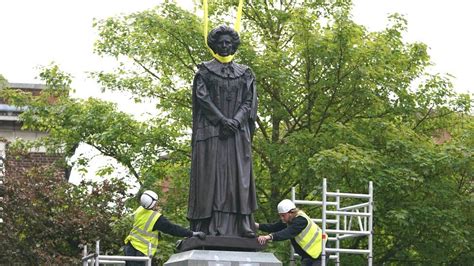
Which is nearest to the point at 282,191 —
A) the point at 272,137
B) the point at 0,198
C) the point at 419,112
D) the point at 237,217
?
the point at 272,137

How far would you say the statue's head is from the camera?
19766 mm

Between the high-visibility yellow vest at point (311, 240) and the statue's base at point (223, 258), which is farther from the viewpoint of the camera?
the high-visibility yellow vest at point (311, 240)

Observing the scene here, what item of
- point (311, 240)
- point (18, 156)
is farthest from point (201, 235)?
point (18, 156)

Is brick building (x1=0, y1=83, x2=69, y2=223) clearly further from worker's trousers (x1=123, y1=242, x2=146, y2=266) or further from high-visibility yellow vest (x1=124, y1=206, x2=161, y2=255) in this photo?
high-visibility yellow vest (x1=124, y1=206, x2=161, y2=255)

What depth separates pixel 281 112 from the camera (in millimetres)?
34375

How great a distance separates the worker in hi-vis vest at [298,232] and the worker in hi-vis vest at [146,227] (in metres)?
1.17

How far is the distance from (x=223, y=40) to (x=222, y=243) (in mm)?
2600

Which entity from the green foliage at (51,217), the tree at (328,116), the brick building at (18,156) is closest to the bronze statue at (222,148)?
the tree at (328,116)

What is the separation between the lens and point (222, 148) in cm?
1969

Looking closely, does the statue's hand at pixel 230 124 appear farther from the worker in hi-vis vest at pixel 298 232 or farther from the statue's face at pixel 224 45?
the worker in hi-vis vest at pixel 298 232

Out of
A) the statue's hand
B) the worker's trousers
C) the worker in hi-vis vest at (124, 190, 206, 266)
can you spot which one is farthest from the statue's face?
the worker's trousers

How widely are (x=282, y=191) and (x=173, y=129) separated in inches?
123

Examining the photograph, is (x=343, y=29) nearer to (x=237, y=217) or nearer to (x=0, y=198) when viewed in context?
(x=0, y=198)

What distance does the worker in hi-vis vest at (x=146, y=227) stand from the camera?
20.2 meters
